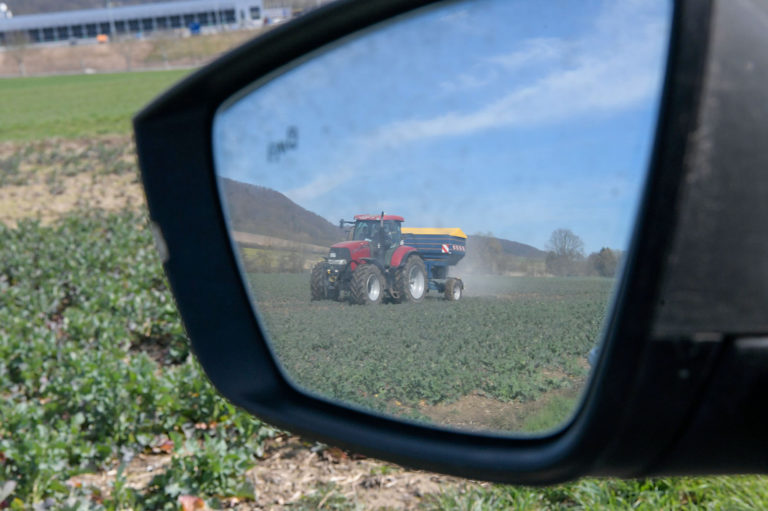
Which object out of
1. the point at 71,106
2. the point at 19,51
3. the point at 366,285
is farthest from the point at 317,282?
the point at 19,51

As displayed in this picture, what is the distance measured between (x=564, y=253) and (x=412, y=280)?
0.76 feet

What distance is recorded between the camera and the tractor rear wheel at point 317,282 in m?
1.16

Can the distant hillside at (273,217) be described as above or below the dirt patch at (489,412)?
above

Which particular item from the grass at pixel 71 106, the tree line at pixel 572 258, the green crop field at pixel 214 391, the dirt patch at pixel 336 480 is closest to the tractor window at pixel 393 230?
the green crop field at pixel 214 391

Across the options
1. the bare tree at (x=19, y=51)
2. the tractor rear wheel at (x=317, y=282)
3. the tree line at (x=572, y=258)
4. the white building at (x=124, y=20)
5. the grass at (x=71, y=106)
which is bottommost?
the tractor rear wheel at (x=317, y=282)

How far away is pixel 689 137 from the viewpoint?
0.66 meters

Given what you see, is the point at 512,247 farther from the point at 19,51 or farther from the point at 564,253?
the point at 19,51

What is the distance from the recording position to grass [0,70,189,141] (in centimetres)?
2288

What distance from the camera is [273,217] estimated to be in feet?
4.20

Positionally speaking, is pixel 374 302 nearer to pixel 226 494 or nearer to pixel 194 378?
pixel 226 494

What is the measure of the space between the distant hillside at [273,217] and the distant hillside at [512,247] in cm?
23

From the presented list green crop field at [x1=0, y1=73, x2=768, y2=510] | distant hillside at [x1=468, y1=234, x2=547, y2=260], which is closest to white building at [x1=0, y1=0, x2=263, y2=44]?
green crop field at [x1=0, y1=73, x2=768, y2=510]

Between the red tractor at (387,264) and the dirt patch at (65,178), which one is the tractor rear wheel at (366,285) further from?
the dirt patch at (65,178)

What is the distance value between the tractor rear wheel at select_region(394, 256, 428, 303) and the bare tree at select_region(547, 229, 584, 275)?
0.62ft
